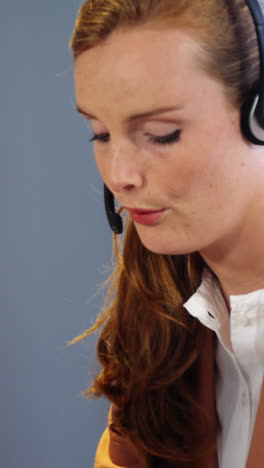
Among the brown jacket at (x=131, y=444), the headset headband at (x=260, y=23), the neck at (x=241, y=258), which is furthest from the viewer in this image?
the brown jacket at (x=131, y=444)

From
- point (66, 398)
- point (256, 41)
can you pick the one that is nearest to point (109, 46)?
point (256, 41)

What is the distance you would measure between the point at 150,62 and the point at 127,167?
12 cm

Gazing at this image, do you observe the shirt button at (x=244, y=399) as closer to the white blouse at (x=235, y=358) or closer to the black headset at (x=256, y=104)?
the white blouse at (x=235, y=358)

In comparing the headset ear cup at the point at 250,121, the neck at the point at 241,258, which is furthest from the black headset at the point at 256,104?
the neck at the point at 241,258

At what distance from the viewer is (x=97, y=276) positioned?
65.6 inches

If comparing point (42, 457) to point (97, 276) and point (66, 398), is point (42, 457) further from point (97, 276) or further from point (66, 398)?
point (97, 276)

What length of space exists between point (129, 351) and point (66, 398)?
2.18 feet

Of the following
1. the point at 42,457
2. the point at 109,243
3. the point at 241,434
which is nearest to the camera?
the point at 241,434

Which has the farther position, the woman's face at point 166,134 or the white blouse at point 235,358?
the white blouse at point 235,358

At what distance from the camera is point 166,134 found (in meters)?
0.79

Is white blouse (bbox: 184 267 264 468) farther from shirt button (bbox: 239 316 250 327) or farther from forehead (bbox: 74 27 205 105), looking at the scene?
forehead (bbox: 74 27 205 105)

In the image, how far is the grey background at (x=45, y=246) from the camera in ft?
5.08

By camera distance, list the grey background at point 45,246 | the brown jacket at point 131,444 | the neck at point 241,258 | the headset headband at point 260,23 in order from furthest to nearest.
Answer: the grey background at point 45,246
the brown jacket at point 131,444
the neck at point 241,258
the headset headband at point 260,23

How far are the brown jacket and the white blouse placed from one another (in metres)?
0.01
